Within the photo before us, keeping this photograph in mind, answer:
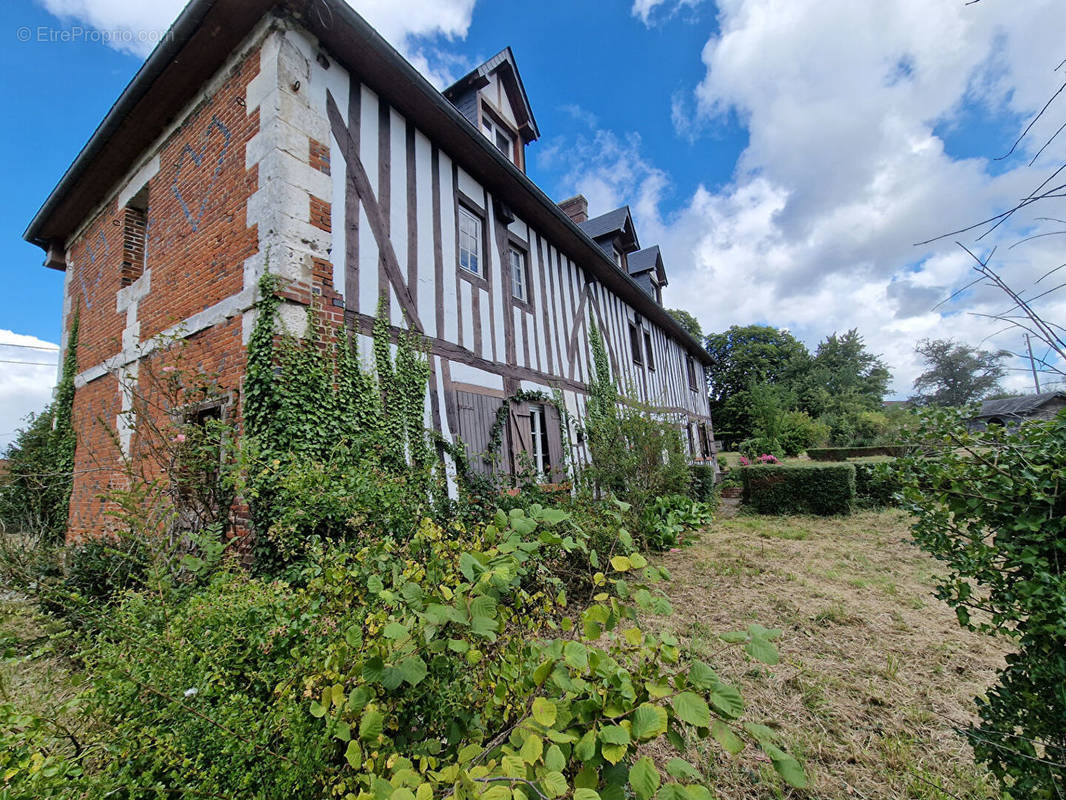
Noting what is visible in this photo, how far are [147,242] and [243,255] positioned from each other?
317 centimetres

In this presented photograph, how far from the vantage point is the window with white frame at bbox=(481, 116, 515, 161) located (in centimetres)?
759

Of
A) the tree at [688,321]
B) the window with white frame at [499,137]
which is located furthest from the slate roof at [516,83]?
the tree at [688,321]

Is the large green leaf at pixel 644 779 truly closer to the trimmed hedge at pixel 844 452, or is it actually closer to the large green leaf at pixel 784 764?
the large green leaf at pixel 784 764

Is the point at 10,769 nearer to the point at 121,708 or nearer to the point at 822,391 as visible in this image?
the point at 121,708

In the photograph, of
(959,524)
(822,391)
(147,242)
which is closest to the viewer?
(959,524)

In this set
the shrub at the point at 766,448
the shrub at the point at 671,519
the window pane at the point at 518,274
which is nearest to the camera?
the shrub at the point at 671,519

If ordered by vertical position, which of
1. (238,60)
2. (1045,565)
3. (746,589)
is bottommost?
(746,589)

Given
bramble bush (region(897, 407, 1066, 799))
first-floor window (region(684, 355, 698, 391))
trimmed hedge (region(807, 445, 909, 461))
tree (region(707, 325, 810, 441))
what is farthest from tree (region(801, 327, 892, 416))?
bramble bush (region(897, 407, 1066, 799))

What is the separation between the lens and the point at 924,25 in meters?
1.28

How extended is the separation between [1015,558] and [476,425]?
497 cm

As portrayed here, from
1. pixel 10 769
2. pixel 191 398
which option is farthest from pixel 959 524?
pixel 191 398

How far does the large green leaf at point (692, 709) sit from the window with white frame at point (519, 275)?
22.1 ft

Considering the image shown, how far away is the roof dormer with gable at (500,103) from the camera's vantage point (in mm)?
7254

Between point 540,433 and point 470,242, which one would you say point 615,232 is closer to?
point 470,242
